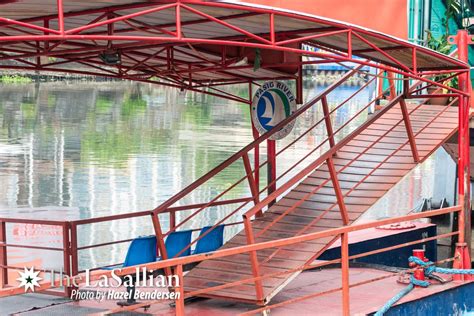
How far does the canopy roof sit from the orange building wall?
0.14 meters

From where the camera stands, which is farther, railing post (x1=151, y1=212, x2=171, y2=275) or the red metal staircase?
railing post (x1=151, y1=212, x2=171, y2=275)

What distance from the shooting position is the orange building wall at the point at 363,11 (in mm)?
9133

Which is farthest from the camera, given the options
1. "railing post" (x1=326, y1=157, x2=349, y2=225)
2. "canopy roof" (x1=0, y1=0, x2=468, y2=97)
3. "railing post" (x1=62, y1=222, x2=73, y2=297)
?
"railing post" (x1=62, y1=222, x2=73, y2=297)

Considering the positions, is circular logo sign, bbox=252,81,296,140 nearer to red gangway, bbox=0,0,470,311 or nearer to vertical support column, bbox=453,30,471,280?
red gangway, bbox=0,0,470,311

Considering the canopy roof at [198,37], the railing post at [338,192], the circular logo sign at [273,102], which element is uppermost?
the canopy roof at [198,37]

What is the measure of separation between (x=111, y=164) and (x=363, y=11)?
2581 cm

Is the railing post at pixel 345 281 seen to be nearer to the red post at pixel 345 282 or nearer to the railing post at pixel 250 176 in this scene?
the red post at pixel 345 282

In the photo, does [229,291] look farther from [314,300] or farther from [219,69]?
[219,69]

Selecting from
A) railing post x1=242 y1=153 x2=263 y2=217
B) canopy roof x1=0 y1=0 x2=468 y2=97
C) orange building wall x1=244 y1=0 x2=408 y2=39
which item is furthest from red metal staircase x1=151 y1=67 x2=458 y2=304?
orange building wall x1=244 y1=0 x2=408 y2=39

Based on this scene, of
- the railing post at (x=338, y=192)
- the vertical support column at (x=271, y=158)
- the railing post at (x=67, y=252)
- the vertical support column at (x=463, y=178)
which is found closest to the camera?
the railing post at (x=338, y=192)

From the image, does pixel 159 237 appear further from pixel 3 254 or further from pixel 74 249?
pixel 3 254

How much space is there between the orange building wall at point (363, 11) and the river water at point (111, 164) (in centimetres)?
874

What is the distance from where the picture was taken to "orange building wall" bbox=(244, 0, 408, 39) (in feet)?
30.0

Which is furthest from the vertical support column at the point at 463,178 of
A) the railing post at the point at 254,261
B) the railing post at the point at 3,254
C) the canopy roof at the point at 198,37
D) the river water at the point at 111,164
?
the river water at the point at 111,164
